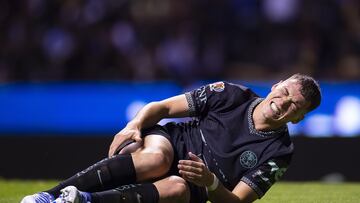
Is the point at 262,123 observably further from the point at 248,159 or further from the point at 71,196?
the point at 71,196

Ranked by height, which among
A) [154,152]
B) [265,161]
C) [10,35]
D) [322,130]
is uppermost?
[10,35]

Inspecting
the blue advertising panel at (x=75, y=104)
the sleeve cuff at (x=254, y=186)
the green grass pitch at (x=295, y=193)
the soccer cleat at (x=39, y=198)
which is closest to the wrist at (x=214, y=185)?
the sleeve cuff at (x=254, y=186)

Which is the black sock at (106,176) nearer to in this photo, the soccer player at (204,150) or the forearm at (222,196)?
the soccer player at (204,150)

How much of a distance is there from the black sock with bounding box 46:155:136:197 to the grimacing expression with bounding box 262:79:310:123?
865mm

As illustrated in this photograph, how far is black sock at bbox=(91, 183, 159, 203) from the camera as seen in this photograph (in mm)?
4223

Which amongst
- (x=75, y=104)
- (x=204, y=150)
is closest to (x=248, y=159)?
(x=204, y=150)

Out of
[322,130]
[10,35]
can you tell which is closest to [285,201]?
[322,130]

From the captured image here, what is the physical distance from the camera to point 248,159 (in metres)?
4.69

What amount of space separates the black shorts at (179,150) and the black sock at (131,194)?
11.6 inches

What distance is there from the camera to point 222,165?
15.4 ft

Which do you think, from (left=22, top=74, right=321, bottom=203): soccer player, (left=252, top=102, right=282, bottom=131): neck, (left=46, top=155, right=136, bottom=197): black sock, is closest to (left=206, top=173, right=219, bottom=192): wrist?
(left=22, top=74, right=321, bottom=203): soccer player

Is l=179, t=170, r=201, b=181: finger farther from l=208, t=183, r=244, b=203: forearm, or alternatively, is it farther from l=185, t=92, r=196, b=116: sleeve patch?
l=185, t=92, r=196, b=116: sleeve patch

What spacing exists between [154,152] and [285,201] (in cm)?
129

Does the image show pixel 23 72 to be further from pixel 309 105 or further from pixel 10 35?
pixel 309 105
